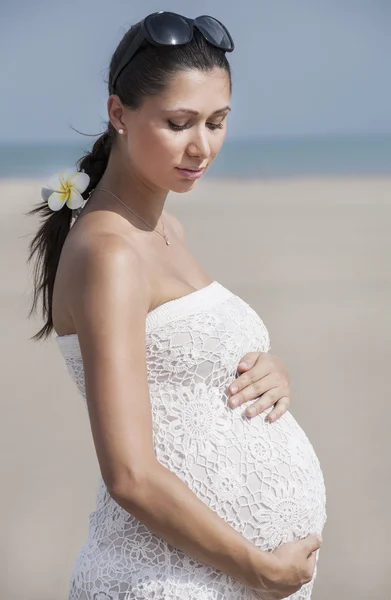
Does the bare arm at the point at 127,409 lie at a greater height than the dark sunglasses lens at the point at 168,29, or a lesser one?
lesser

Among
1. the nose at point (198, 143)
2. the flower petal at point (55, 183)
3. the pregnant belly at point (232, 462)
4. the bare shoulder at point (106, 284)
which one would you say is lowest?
the pregnant belly at point (232, 462)

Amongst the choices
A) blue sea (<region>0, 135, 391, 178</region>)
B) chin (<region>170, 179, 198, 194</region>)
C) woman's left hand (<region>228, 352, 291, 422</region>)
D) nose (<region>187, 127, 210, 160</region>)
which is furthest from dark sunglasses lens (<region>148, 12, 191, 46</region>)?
blue sea (<region>0, 135, 391, 178</region>)

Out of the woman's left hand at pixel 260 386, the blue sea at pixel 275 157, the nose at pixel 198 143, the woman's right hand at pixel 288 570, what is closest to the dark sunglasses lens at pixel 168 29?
the nose at pixel 198 143

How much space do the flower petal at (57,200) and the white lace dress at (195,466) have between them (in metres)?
0.40

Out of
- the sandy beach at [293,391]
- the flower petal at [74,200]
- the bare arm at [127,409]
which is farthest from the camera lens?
the sandy beach at [293,391]

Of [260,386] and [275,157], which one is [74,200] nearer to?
[260,386]

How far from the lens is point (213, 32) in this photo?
7.65ft

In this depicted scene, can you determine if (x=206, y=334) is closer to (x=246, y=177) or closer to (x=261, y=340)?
(x=261, y=340)

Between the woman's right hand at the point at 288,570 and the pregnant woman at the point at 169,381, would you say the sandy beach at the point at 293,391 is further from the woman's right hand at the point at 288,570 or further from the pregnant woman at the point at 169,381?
the pregnant woman at the point at 169,381

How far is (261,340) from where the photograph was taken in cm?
242

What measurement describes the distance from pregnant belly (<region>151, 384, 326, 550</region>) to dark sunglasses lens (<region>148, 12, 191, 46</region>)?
81 centimetres

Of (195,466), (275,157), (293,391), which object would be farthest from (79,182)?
(275,157)

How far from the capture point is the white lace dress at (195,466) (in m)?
2.12

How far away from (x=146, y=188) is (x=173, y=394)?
543 mm
